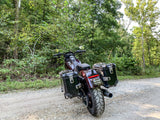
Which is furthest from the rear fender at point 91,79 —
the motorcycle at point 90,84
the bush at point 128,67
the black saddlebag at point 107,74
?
the bush at point 128,67

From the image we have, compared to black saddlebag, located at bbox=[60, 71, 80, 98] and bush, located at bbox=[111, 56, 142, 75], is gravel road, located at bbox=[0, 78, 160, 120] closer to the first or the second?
black saddlebag, located at bbox=[60, 71, 80, 98]

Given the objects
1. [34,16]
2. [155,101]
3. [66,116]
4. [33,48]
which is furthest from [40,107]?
[34,16]

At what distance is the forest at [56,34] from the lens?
550 centimetres

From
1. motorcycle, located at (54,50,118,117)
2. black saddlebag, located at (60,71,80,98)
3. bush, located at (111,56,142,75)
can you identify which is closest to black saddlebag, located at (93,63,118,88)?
motorcycle, located at (54,50,118,117)

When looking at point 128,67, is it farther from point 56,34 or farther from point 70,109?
point 70,109

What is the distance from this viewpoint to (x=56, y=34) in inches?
227

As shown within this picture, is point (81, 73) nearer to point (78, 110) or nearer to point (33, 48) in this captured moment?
point (78, 110)

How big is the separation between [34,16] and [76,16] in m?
3.70

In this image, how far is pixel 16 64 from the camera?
557cm

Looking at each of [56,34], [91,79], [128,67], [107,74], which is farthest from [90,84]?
[128,67]

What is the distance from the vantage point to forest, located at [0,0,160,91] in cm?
550

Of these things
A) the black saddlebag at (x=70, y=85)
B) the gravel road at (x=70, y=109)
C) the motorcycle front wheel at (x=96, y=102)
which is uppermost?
the black saddlebag at (x=70, y=85)

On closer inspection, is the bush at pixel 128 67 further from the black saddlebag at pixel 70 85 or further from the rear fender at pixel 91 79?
the black saddlebag at pixel 70 85

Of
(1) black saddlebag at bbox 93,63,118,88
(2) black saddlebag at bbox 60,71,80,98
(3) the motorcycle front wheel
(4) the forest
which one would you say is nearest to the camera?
(3) the motorcycle front wheel
